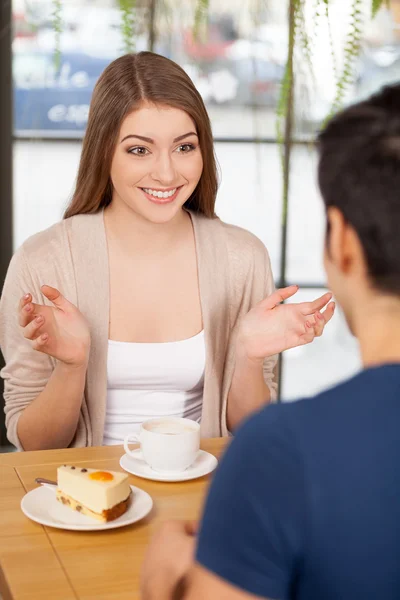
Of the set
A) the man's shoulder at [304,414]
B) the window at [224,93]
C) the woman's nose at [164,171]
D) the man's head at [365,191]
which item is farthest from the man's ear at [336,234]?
the window at [224,93]

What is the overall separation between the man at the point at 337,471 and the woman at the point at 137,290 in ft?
3.47

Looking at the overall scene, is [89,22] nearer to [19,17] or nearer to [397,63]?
[19,17]

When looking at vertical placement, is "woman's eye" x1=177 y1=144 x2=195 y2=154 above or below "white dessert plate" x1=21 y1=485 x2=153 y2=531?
above

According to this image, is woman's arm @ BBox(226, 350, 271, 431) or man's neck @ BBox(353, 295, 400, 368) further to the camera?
woman's arm @ BBox(226, 350, 271, 431)

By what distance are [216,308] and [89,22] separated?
1463 millimetres

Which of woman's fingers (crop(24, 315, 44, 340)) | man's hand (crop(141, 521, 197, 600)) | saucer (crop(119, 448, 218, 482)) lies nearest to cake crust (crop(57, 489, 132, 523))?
saucer (crop(119, 448, 218, 482))

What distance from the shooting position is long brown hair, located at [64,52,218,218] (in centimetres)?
192

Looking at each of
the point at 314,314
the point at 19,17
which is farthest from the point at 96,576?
the point at 19,17

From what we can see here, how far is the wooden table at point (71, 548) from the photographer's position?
107 cm

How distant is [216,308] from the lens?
6.72 feet

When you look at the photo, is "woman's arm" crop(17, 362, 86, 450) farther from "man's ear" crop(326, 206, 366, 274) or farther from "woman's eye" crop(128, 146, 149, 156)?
"man's ear" crop(326, 206, 366, 274)

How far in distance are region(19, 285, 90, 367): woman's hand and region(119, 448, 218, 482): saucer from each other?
294 millimetres

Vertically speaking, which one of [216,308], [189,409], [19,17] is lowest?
[189,409]

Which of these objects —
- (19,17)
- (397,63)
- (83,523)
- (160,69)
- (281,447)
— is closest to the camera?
(281,447)
